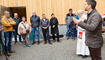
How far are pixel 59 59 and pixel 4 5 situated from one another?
20.9 ft

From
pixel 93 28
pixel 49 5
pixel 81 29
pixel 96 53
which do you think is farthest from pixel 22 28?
pixel 93 28

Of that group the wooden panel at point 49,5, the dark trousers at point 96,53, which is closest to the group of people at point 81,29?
the dark trousers at point 96,53

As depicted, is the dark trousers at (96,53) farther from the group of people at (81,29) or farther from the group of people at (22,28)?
the group of people at (22,28)

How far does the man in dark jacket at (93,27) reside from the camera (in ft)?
8.94

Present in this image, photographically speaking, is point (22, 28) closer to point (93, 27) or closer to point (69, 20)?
point (69, 20)

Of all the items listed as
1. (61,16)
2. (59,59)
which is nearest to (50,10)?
(61,16)

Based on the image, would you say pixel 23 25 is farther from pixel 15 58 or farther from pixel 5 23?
pixel 15 58

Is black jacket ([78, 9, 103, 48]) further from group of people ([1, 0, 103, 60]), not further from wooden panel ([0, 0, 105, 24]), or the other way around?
wooden panel ([0, 0, 105, 24])

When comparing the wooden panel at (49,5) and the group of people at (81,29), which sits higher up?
the wooden panel at (49,5)

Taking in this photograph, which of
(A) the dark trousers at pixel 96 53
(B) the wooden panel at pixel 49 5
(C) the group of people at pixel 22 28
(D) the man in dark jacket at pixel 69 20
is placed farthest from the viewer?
(B) the wooden panel at pixel 49 5

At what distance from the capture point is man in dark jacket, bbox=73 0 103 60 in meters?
2.72

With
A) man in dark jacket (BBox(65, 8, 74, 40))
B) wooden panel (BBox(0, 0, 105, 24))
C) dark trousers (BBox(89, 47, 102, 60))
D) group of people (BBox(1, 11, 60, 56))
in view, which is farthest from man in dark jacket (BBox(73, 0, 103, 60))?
wooden panel (BBox(0, 0, 105, 24))

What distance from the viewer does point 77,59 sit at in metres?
5.17

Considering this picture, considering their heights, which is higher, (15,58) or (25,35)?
(25,35)
